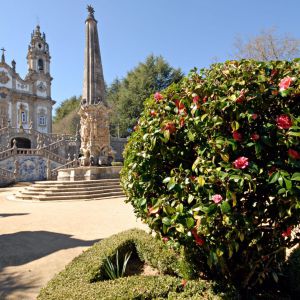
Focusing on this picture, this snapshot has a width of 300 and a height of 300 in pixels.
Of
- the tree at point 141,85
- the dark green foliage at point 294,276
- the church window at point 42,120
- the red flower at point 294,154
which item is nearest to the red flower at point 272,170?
the red flower at point 294,154

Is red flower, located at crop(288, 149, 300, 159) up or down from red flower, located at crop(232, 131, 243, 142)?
down

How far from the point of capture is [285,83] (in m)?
2.29

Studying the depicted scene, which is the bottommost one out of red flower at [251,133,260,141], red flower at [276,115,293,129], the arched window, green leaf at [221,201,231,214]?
green leaf at [221,201,231,214]

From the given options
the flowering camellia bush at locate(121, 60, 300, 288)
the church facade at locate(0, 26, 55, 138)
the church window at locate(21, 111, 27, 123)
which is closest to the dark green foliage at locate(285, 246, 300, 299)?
the flowering camellia bush at locate(121, 60, 300, 288)

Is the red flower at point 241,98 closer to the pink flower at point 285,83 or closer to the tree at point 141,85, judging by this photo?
the pink flower at point 285,83

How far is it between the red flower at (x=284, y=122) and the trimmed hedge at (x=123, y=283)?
70.5 inches

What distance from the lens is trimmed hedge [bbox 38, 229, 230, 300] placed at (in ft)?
9.32

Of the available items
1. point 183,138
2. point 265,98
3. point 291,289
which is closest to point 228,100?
point 265,98

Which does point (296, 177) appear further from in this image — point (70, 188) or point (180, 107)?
point (70, 188)

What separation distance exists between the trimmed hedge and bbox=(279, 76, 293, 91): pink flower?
2099mm

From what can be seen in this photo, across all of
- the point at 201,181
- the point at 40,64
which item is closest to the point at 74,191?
the point at 201,181

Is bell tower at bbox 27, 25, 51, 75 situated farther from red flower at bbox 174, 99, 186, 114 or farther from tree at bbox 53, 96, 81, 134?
red flower at bbox 174, 99, 186, 114

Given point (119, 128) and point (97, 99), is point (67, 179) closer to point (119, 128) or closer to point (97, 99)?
point (97, 99)

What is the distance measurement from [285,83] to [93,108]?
15.5 meters
